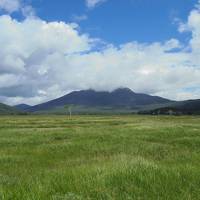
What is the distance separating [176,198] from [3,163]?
1370 centimetres

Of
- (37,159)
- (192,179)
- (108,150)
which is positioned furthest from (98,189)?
(108,150)

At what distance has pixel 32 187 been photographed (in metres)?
8.92

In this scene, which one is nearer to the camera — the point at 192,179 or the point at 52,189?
the point at 52,189

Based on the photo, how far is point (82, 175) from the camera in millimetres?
10312

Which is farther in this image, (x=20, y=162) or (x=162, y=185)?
(x=20, y=162)

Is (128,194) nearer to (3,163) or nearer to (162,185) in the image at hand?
(162,185)

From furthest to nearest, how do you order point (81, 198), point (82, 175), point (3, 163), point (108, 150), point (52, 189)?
point (108, 150) → point (3, 163) → point (82, 175) → point (52, 189) → point (81, 198)

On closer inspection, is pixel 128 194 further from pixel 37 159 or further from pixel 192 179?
pixel 37 159

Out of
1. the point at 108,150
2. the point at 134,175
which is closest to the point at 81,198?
the point at 134,175

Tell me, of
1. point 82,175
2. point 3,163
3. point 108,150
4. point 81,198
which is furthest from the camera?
point 108,150

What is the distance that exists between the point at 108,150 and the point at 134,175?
1549cm

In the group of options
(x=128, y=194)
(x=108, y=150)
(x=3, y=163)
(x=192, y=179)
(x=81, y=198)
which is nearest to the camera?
(x=81, y=198)

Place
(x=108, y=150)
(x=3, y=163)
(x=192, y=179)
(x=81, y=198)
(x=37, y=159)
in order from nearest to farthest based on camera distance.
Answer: (x=81, y=198) < (x=192, y=179) < (x=3, y=163) < (x=37, y=159) < (x=108, y=150)

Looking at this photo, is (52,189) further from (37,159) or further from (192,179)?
(37,159)
